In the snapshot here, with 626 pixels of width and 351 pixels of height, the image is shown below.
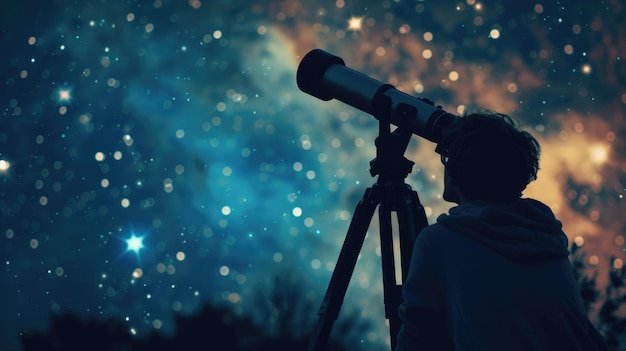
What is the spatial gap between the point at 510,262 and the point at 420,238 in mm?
289

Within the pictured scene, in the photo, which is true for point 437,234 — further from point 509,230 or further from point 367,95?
point 367,95

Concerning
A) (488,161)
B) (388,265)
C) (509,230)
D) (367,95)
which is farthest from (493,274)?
(367,95)

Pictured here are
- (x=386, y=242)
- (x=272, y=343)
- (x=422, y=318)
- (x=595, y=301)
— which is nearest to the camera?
(x=422, y=318)

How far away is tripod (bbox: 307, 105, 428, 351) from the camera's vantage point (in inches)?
99.5

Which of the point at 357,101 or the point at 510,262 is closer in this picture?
the point at 510,262

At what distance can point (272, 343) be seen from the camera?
25359 mm

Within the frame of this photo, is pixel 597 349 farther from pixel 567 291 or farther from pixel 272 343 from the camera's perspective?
pixel 272 343

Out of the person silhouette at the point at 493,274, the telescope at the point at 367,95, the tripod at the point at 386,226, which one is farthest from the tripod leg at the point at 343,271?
the person silhouette at the point at 493,274

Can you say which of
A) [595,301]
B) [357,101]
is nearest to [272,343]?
[595,301]

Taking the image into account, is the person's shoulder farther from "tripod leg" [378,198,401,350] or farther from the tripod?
"tripod leg" [378,198,401,350]

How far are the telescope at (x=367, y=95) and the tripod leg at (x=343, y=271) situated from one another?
568mm

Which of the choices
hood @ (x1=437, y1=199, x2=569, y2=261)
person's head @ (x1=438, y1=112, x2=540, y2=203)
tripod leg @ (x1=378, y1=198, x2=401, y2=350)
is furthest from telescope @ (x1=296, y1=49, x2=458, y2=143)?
hood @ (x1=437, y1=199, x2=569, y2=261)

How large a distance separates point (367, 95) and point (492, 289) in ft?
6.56

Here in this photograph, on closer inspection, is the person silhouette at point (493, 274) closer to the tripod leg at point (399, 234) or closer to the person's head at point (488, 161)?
the person's head at point (488, 161)
